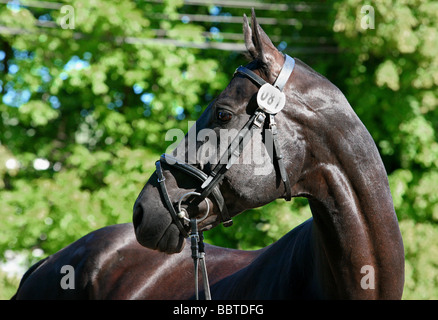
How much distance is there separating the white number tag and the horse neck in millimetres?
305

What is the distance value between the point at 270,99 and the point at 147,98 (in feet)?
25.1

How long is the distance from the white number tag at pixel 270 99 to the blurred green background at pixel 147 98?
17.8 ft

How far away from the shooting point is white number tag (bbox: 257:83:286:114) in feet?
8.36

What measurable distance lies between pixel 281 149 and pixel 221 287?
4.04 ft

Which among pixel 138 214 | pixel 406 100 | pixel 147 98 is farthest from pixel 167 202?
pixel 147 98

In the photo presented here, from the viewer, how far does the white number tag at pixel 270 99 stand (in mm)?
2547

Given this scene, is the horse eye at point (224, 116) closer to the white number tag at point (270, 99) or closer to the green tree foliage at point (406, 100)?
the white number tag at point (270, 99)

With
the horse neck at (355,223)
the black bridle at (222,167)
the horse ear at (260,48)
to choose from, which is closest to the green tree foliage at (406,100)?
the horse neck at (355,223)

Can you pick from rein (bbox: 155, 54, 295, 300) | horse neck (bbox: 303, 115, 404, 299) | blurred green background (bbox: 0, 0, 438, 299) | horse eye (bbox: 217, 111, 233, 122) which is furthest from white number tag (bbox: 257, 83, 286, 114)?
blurred green background (bbox: 0, 0, 438, 299)

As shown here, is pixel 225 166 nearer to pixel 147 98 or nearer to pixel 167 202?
pixel 167 202

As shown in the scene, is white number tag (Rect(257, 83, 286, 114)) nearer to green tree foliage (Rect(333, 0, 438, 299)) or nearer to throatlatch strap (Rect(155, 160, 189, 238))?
throatlatch strap (Rect(155, 160, 189, 238))

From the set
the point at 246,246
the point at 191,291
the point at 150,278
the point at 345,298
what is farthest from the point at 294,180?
the point at 246,246

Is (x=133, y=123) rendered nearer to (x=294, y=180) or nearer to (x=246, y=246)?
(x=246, y=246)

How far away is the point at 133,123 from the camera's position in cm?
987
